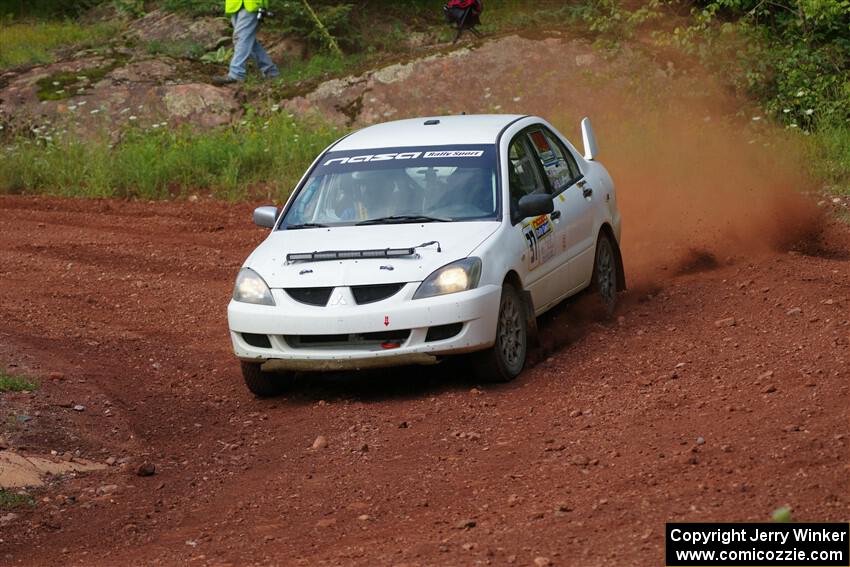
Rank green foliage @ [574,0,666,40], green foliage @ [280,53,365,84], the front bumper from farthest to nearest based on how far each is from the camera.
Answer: green foliage @ [280,53,365,84], green foliage @ [574,0,666,40], the front bumper

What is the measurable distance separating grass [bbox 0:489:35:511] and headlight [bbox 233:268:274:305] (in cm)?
211

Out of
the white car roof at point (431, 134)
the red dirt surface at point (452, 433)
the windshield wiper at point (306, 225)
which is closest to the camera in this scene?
the red dirt surface at point (452, 433)

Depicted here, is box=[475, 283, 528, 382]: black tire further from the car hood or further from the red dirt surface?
the car hood

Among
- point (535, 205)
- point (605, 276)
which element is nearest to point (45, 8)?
point (605, 276)

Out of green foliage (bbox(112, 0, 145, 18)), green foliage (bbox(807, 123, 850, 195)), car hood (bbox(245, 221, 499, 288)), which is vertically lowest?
green foliage (bbox(807, 123, 850, 195))

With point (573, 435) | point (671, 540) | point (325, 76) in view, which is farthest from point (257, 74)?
point (671, 540)

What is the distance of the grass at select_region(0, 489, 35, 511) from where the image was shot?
299 inches

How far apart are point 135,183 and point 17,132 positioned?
236 cm

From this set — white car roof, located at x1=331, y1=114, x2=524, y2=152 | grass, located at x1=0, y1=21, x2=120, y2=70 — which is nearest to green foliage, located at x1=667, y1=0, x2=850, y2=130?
white car roof, located at x1=331, y1=114, x2=524, y2=152

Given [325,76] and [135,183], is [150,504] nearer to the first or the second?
[135,183]

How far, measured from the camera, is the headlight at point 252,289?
9.28m

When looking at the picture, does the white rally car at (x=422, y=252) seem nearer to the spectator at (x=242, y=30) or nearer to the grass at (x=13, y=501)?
the grass at (x=13, y=501)

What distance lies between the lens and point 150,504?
25.1 feet

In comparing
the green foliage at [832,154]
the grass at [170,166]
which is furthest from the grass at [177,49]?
the green foliage at [832,154]
